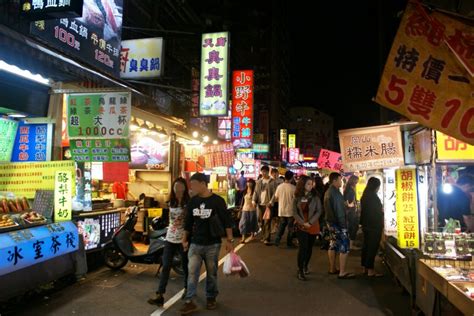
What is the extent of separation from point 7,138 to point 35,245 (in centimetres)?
276

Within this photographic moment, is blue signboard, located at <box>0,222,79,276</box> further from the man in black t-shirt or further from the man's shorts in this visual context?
the man's shorts

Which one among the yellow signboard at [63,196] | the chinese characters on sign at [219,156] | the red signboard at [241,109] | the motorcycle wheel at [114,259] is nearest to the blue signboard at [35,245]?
the yellow signboard at [63,196]

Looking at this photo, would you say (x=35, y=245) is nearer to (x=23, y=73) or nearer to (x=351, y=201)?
(x=23, y=73)

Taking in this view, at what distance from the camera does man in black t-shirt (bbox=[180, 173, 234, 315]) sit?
6.23 m

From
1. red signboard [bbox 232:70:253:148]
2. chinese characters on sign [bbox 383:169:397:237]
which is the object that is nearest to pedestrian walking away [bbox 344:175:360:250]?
chinese characters on sign [bbox 383:169:397:237]

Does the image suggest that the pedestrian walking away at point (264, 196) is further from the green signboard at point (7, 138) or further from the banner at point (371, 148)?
the green signboard at point (7, 138)

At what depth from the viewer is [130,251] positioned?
28.7ft

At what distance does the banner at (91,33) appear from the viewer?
7.72 metres

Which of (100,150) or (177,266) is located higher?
(100,150)

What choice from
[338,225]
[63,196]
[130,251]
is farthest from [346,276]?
[63,196]

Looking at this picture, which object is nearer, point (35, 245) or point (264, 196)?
point (35, 245)

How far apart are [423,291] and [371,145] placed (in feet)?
12.0

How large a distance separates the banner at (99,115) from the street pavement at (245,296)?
2861 millimetres

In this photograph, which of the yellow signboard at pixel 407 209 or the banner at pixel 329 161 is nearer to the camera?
the yellow signboard at pixel 407 209
